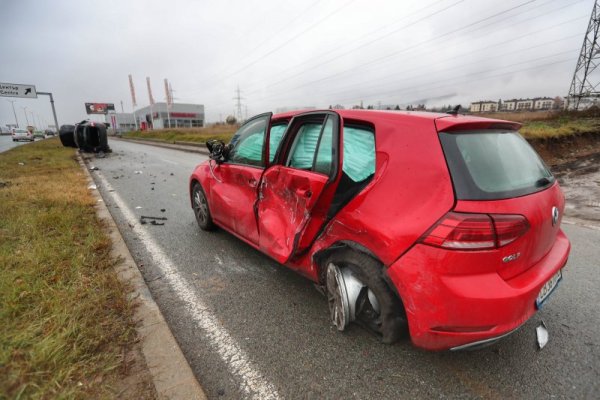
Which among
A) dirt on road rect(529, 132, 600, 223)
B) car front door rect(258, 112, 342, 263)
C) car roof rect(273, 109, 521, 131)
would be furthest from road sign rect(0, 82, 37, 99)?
dirt on road rect(529, 132, 600, 223)

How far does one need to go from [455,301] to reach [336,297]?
0.83 metres

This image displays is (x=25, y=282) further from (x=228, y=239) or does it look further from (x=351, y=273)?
(x=351, y=273)

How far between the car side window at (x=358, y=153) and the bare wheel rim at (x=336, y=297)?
68cm

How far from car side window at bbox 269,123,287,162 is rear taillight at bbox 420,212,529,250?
1699mm

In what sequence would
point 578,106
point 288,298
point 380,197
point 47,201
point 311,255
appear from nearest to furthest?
point 380,197 < point 311,255 < point 288,298 < point 47,201 < point 578,106

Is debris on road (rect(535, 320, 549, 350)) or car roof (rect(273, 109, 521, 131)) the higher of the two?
car roof (rect(273, 109, 521, 131))

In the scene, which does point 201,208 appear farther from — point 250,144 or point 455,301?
point 455,301

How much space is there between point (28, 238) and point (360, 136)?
388cm

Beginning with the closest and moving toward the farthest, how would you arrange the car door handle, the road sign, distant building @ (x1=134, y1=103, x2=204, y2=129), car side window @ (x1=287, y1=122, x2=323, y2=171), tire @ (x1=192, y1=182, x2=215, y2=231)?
1. the car door handle
2. car side window @ (x1=287, y1=122, x2=323, y2=171)
3. tire @ (x1=192, y1=182, x2=215, y2=231)
4. the road sign
5. distant building @ (x1=134, y1=103, x2=204, y2=129)

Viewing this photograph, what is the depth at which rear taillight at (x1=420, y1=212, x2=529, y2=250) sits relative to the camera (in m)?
1.62

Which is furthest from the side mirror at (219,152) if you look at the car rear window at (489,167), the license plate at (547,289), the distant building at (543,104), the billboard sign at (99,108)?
the billboard sign at (99,108)

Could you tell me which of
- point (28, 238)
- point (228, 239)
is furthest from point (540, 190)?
point (28, 238)

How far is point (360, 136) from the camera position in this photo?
2.27 m

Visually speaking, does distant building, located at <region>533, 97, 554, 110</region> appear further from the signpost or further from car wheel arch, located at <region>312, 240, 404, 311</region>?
the signpost
